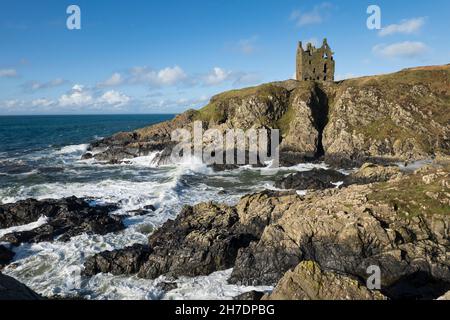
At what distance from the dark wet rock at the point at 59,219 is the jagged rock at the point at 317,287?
23.8 m

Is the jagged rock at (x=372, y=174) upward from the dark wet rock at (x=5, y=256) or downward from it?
upward

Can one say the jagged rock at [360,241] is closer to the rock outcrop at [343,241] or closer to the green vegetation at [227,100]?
the rock outcrop at [343,241]

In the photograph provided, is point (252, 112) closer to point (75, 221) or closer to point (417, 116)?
point (417, 116)

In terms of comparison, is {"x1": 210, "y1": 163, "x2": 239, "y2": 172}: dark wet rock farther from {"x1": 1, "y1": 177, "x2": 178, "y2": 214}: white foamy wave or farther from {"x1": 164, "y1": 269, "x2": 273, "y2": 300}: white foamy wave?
{"x1": 164, "y1": 269, "x2": 273, "y2": 300}: white foamy wave

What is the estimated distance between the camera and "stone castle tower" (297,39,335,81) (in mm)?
104375

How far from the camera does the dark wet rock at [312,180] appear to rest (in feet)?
165

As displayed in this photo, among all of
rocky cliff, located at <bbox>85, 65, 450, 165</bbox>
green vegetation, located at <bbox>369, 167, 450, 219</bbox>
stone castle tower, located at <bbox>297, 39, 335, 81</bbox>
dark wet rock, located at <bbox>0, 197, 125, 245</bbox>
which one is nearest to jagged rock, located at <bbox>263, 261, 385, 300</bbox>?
green vegetation, located at <bbox>369, 167, 450, 219</bbox>

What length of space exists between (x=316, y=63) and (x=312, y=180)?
62277 millimetres

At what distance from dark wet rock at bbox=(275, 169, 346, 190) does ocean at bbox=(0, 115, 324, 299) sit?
3292 millimetres

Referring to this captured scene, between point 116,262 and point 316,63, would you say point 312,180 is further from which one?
point 316,63

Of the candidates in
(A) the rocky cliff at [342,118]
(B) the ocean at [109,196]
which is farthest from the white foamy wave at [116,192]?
(A) the rocky cliff at [342,118]
